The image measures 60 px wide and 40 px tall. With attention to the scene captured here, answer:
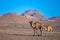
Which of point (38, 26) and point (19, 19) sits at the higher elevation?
point (19, 19)

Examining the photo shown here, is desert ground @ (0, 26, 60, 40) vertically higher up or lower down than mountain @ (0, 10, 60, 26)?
lower down

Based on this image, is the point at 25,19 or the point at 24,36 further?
the point at 25,19

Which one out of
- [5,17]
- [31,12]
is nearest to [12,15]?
[5,17]

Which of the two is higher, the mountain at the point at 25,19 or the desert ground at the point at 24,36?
the mountain at the point at 25,19

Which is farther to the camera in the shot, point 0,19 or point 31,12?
point 31,12

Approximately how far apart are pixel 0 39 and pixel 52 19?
41246 mm

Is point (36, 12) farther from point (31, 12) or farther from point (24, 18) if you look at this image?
point (24, 18)

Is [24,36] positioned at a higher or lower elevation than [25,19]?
lower

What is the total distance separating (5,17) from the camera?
5584cm

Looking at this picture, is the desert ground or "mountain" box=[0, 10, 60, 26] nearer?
the desert ground

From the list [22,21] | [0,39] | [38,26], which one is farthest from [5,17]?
[0,39]

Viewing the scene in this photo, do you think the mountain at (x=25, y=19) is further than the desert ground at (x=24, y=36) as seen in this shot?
Yes

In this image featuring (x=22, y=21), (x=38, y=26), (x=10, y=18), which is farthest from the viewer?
(x=10, y=18)

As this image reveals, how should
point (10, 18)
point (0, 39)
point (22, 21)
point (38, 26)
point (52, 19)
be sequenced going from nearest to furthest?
1. point (0, 39)
2. point (38, 26)
3. point (22, 21)
4. point (10, 18)
5. point (52, 19)
